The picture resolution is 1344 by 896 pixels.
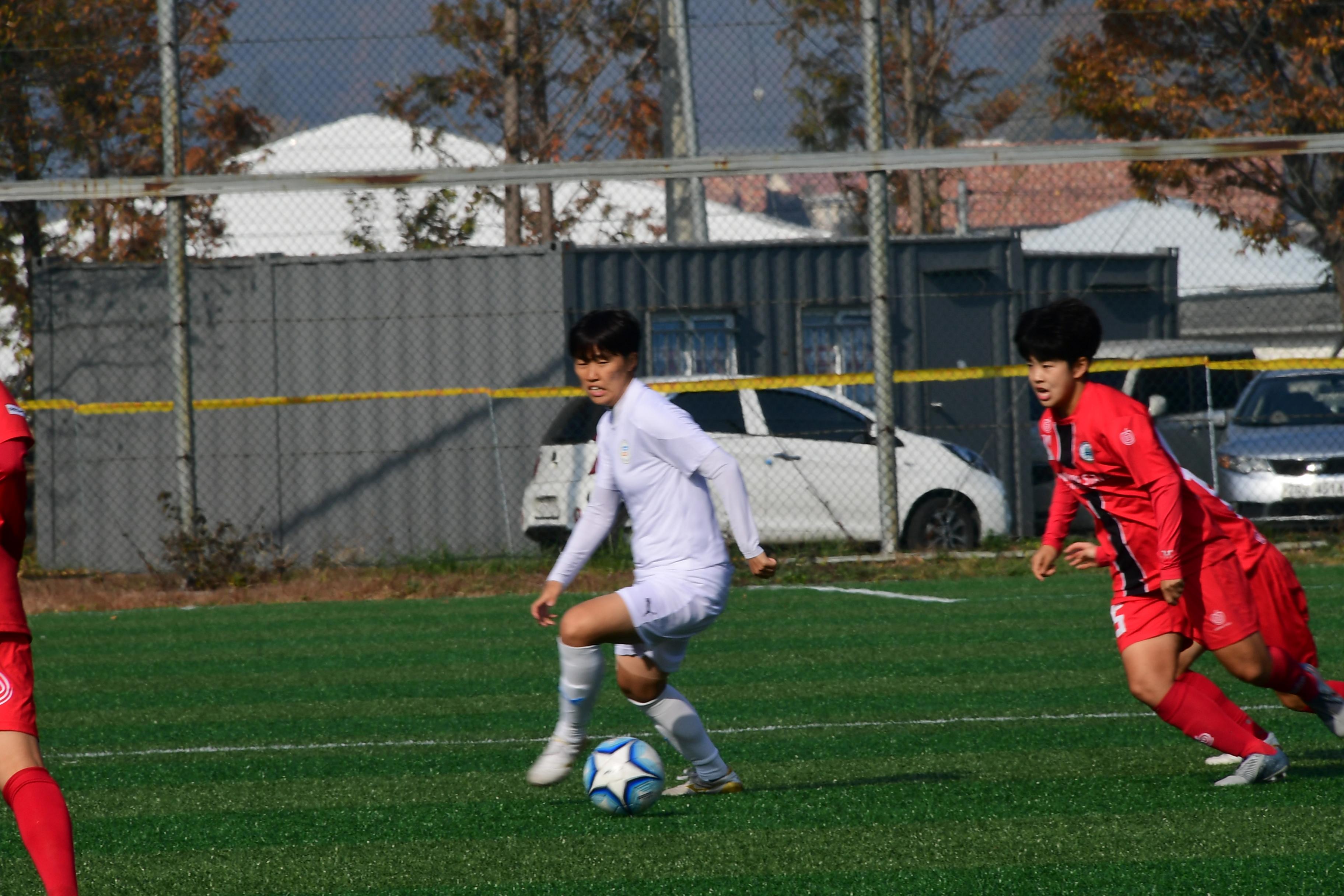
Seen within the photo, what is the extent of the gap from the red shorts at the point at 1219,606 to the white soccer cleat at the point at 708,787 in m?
1.67

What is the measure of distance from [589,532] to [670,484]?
418 mm

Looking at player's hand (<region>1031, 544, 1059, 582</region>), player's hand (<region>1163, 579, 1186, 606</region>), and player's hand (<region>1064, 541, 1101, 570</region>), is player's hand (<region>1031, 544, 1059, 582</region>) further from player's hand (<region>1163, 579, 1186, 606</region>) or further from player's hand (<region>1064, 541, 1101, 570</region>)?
player's hand (<region>1163, 579, 1186, 606</region>)

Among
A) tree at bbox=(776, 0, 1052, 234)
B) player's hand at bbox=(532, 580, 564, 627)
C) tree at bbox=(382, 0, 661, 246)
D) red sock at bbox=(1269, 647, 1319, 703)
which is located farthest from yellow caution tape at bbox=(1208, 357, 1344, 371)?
player's hand at bbox=(532, 580, 564, 627)

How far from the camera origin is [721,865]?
4.44m

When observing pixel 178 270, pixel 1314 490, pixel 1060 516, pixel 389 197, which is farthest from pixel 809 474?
pixel 1060 516

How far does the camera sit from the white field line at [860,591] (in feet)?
37.4

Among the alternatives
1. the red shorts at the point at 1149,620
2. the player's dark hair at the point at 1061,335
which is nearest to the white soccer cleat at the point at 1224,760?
the red shorts at the point at 1149,620

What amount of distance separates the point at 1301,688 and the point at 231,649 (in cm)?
686

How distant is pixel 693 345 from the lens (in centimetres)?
1662

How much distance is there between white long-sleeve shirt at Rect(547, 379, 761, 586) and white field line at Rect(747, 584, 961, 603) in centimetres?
633

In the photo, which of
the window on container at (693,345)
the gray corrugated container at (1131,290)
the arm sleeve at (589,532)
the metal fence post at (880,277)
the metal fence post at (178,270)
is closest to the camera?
the arm sleeve at (589,532)

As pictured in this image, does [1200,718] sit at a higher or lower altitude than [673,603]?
lower

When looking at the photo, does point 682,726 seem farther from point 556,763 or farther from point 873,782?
point 873,782

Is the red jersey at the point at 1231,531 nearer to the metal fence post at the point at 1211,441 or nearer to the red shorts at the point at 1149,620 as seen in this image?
the red shorts at the point at 1149,620
